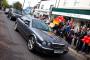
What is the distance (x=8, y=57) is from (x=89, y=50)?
20.2ft

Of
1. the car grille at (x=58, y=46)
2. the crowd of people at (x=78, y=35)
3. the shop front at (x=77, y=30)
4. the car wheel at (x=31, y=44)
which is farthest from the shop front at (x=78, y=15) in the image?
the car grille at (x=58, y=46)

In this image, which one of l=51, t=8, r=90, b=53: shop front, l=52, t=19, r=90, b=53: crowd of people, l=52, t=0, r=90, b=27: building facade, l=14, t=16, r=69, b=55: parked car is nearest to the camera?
l=14, t=16, r=69, b=55: parked car

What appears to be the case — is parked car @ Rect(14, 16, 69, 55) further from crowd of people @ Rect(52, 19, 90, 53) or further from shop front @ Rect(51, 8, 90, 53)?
shop front @ Rect(51, 8, 90, 53)

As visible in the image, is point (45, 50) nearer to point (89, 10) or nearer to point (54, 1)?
point (89, 10)

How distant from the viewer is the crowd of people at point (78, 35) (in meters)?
11.5

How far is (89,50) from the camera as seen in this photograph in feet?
38.8

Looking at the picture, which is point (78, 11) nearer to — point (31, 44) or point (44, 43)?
point (31, 44)

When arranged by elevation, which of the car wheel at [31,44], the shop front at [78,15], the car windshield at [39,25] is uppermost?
the car windshield at [39,25]

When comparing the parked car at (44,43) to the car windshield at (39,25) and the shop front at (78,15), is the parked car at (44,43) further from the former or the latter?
the shop front at (78,15)

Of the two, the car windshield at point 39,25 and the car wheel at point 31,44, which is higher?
the car windshield at point 39,25

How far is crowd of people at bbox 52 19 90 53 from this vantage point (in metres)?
11.5

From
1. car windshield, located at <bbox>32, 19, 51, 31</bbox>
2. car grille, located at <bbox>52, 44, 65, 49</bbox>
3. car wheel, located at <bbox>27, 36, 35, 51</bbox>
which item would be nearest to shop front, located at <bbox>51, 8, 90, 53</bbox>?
car windshield, located at <bbox>32, 19, 51, 31</bbox>

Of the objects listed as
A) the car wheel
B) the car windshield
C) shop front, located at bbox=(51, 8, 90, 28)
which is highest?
the car windshield

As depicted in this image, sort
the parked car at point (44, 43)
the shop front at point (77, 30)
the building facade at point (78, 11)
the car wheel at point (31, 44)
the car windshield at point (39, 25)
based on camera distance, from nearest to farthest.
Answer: the parked car at point (44, 43), the car wheel at point (31, 44), the car windshield at point (39, 25), the shop front at point (77, 30), the building facade at point (78, 11)
